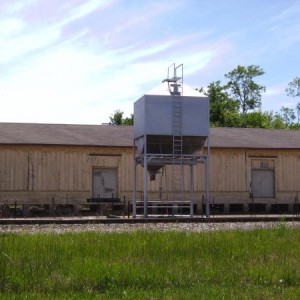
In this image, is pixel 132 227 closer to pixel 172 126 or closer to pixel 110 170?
pixel 172 126

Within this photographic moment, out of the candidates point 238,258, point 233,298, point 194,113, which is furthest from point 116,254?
point 194,113

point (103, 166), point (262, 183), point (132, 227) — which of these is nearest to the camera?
point (132, 227)

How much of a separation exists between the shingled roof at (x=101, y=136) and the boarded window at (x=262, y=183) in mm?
1393

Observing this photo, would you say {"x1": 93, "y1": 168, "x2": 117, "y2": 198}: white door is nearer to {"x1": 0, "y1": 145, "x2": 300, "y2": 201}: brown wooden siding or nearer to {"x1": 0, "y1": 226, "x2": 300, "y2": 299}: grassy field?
{"x1": 0, "y1": 145, "x2": 300, "y2": 201}: brown wooden siding

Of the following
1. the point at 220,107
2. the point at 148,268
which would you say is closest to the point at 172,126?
the point at 148,268

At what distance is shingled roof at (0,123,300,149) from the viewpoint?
31.2 meters

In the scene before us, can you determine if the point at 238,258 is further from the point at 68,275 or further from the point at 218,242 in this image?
the point at 68,275

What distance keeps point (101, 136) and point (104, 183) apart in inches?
113

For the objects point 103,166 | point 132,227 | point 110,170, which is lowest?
point 132,227

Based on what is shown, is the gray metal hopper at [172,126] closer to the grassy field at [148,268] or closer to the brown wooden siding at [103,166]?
the brown wooden siding at [103,166]

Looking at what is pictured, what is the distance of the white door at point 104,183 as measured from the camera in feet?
103

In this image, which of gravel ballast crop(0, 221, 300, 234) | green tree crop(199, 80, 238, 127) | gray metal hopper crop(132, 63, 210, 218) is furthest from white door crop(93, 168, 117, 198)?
green tree crop(199, 80, 238, 127)

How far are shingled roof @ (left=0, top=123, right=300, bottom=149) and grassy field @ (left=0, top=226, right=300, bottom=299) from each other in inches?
720

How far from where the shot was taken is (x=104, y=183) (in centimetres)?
3159
